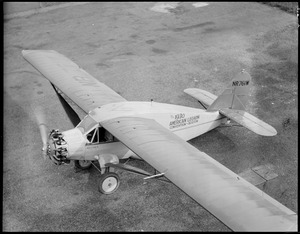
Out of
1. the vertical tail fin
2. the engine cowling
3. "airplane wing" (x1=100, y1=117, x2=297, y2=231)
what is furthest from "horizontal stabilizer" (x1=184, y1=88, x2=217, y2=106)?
the engine cowling

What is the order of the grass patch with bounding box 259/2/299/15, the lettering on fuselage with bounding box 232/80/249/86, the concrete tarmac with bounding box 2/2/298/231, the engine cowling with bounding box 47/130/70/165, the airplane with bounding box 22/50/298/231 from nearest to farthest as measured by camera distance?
the airplane with bounding box 22/50/298/231, the engine cowling with bounding box 47/130/70/165, the concrete tarmac with bounding box 2/2/298/231, the lettering on fuselage with bounding box 232/80/249/86, the grass patch with bounding box 259/2/299/15

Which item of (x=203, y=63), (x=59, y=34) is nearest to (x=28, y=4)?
(x=59, y=34)

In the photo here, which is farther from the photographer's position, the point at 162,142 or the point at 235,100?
the point at 235,100

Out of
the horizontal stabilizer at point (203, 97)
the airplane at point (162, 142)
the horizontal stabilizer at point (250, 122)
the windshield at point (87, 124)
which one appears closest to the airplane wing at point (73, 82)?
the airplane at point (162, 142)

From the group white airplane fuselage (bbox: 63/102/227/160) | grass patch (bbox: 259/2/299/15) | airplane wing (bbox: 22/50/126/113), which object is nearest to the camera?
white airplane fuselage (bbox: 63/102/227/160)

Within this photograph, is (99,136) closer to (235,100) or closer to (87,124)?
(87,124)

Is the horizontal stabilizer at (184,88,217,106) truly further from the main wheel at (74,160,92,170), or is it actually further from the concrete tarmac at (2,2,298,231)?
the main wheel at (74,160,92,170)

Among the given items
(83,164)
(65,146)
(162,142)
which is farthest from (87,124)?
(162,142)
